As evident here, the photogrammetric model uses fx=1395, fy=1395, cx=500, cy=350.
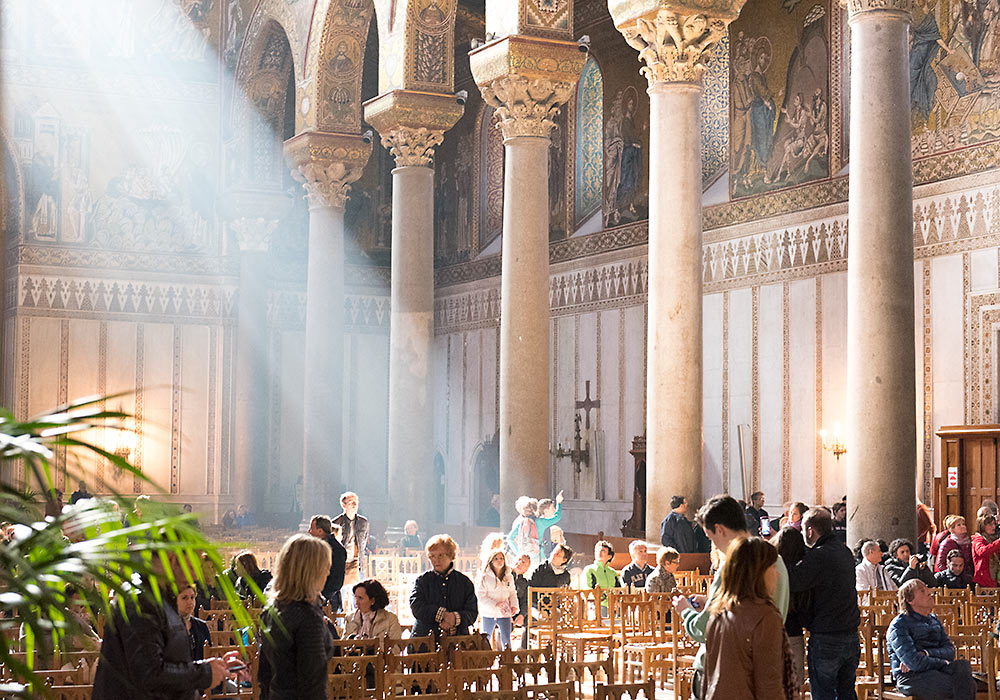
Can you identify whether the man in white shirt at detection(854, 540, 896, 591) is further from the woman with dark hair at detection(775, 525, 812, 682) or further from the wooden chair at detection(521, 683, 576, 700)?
the wooden chair at detection(521, 683, 576, 700)

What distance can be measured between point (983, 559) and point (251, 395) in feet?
61.4

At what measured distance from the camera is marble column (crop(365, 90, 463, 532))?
768 inches

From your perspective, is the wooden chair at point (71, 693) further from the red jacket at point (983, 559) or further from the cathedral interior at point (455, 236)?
the red jacket at point (983, 559)

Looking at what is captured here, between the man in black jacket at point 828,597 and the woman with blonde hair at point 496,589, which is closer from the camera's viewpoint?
the man in black jacket at point 828,597

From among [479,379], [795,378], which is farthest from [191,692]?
[479,379]

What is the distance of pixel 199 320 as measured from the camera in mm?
28219

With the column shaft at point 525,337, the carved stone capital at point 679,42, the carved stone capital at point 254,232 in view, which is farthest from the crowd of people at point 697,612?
the carved stone capital at point 254,232

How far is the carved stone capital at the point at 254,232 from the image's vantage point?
87.9 feet

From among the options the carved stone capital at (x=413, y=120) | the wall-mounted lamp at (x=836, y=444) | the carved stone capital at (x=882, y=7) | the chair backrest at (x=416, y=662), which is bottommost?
the chair backrest at (x=416, y=662)

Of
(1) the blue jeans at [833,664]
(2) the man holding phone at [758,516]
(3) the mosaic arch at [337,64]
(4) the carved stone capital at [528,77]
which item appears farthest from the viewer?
(3) the mosaic arch at [337,64]

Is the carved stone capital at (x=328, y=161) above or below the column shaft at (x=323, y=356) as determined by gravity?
above

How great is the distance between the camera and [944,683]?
743 cm

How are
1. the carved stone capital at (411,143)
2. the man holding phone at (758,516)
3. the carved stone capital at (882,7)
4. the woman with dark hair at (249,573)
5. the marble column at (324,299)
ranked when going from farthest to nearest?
1. the marble column at (324,299)
2. the carved stone capital at (411,143)
3. the man holding phone at (758,516)
4. the carved stone capital at (882,7)
5. the woman with dark hair at (249,573)

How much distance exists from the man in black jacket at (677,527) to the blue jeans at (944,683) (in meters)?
5.31
